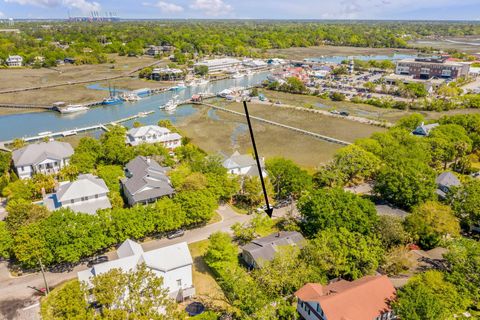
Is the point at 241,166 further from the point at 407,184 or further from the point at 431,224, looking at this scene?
the point at 431,224

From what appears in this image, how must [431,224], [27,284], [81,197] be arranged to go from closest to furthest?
[27,284] < [431,224] < [81,197]

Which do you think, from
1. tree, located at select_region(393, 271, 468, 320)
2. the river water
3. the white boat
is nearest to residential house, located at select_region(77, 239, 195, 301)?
tree, located at select_region(393, 271, 468, 320)

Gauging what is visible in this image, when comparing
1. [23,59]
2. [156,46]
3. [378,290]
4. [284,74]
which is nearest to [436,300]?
[378,290]

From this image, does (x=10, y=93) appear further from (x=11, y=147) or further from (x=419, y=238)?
(x=419, y=238)

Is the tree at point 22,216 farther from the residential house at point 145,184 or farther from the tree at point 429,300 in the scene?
the tree at point 429,300

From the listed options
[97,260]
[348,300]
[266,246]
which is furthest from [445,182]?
[97,260]

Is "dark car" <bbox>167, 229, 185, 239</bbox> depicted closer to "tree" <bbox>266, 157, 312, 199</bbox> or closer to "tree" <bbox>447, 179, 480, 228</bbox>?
"tree" <bbox>266, 157, 312, 199</bbox>
